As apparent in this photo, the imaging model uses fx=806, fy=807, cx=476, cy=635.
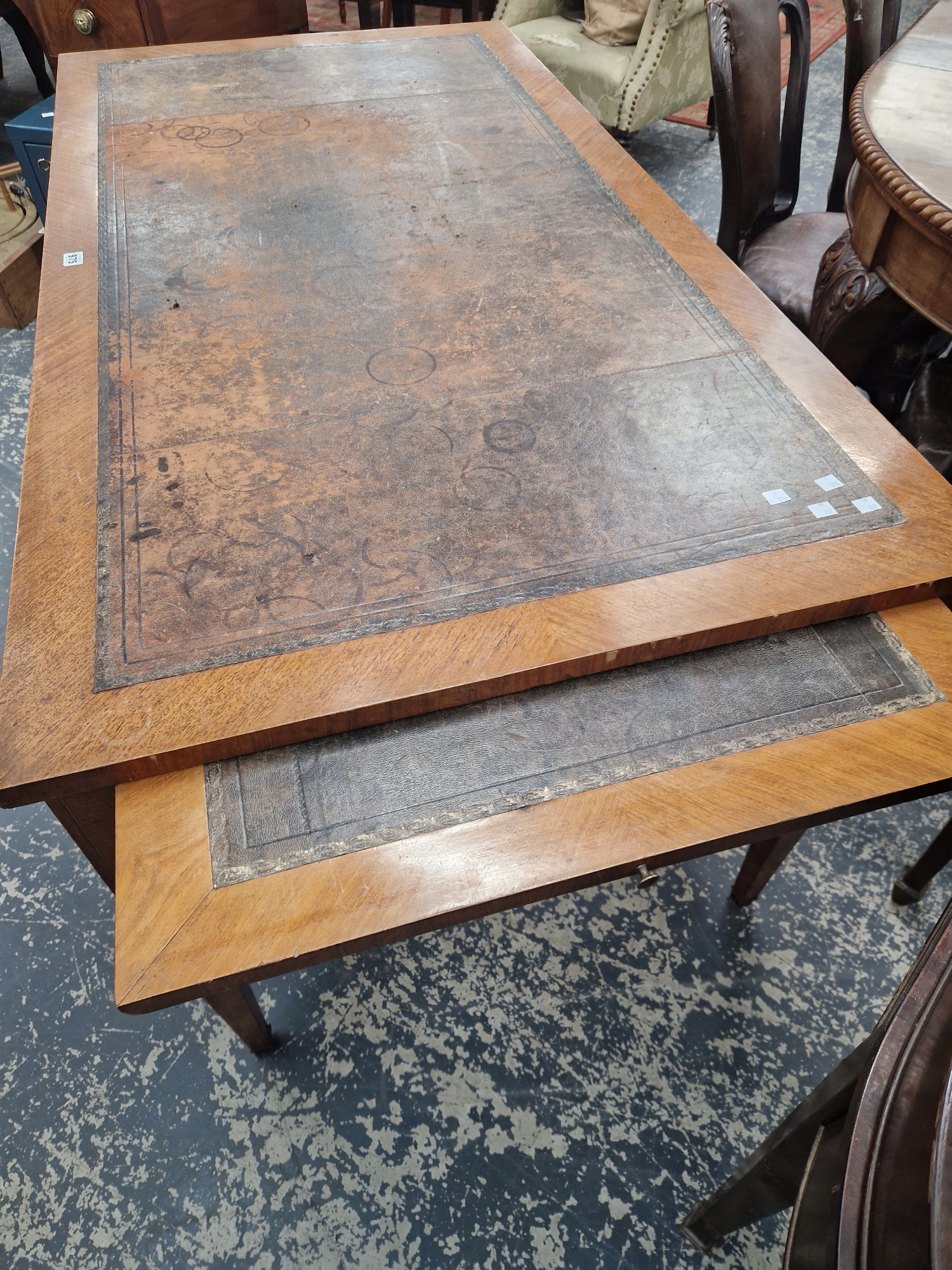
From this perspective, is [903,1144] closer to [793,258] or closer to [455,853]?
[455,853]

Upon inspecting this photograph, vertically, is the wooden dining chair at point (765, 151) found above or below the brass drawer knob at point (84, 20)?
below

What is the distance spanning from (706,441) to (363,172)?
100 centimetres

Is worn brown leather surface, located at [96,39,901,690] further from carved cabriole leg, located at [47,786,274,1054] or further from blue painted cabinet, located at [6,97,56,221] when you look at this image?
blue painted cabinet, located at [6,97,56,221]

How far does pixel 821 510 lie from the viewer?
1.05 metres

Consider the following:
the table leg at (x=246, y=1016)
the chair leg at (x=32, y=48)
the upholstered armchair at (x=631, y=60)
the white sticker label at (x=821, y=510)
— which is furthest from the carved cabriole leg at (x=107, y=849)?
the chair leg at (x=32, y=48)

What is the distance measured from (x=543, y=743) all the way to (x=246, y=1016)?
591mm

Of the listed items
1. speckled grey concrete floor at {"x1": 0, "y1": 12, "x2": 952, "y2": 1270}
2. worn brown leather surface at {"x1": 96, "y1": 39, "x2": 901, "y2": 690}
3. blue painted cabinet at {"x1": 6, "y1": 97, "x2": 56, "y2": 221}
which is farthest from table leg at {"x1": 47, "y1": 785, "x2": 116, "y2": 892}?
blue painted cabinet at {"x1": 6, "y1": 97, "x2": 56, "y2": 221}

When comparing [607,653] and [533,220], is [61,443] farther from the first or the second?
[533,220]

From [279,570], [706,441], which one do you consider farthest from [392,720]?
[706,441]

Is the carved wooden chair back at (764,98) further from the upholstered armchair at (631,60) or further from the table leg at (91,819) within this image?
the table leg at (91,819)

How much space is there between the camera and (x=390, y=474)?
108 centimetres

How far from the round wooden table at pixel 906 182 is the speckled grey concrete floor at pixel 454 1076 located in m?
0.93

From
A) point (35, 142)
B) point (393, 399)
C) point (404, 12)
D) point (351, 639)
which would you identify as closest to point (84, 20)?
point (35, 142)

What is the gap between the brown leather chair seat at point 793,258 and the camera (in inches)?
64.6
